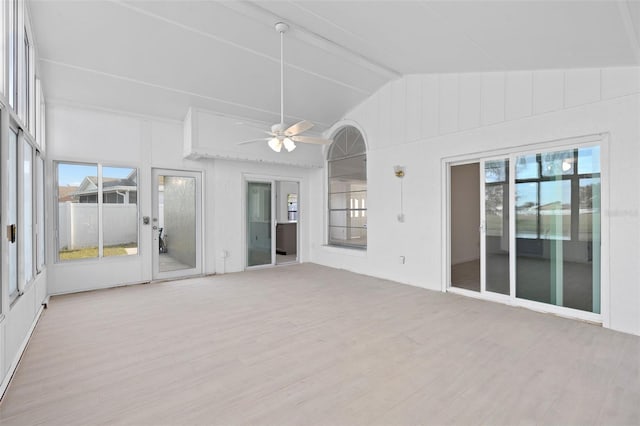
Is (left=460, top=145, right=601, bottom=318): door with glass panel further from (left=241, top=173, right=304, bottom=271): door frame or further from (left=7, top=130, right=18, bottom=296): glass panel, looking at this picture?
(left=7, top=130, right=18, bottom=296): glass panel

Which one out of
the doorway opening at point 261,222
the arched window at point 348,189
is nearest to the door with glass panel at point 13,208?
the doorway opening at point 261,222

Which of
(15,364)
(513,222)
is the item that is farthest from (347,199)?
(15,364)

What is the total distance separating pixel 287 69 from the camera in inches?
190

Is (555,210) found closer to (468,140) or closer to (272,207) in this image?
(468,140)

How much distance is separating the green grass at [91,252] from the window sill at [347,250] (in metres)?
3.76

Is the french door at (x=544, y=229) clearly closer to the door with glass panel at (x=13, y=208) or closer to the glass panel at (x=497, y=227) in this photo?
the glass panel at (x=497, y=227)

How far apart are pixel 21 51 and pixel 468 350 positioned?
16.6 feet

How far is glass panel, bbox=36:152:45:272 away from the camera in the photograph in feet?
13.5

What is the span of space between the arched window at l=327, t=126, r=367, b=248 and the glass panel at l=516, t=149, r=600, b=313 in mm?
2936

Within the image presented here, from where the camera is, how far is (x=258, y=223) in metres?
6.93

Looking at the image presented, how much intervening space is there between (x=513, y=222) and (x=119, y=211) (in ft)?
19.8

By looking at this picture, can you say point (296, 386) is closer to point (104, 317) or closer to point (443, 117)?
point (104, 317)

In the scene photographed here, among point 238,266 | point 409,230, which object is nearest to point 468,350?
point 409,230

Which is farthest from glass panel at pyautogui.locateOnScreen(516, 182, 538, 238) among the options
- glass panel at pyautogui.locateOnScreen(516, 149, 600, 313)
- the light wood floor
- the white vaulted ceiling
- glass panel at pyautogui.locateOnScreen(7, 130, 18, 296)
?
glass panel at pyautogui.locateOnScreen(7, 130, 18, 296)
